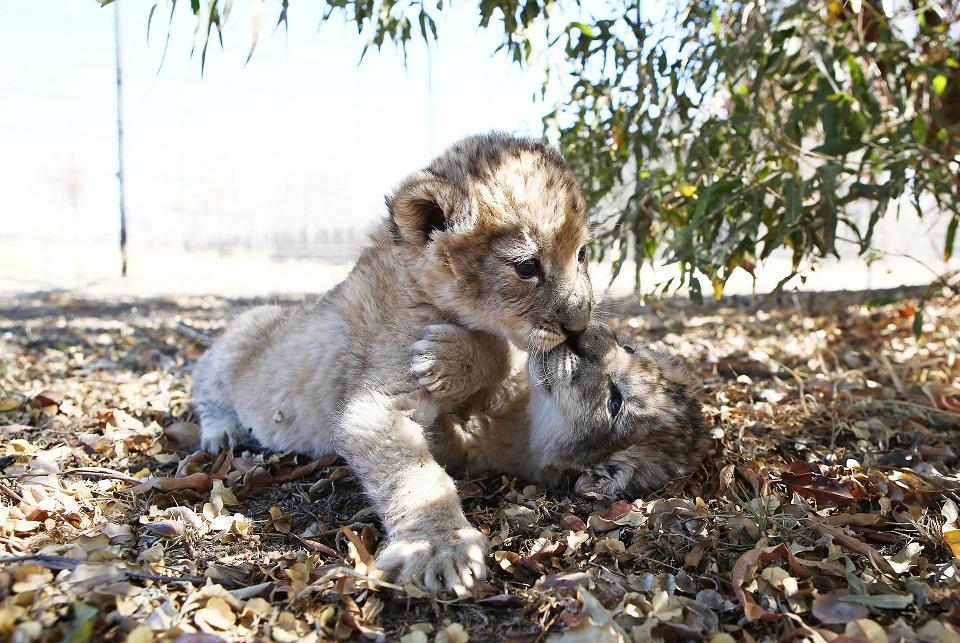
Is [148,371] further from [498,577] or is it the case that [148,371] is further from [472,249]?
[498,577]

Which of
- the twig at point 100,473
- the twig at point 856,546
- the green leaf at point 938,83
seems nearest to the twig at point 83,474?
the twig at point 100,473

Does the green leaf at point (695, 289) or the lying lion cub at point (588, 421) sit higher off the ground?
the green leaf at point (695, 289)

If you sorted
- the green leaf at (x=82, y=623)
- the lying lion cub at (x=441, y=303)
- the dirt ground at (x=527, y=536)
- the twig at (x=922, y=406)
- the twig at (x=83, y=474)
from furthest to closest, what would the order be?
the twig at (x=922, y=406)
the twig at (x=83, y=474)
the lying lion cub at (x=441, y=303)
the dirt ground at (x=527, y=536)
the green leaf at (x=82, y=623)

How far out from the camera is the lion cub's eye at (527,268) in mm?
2879

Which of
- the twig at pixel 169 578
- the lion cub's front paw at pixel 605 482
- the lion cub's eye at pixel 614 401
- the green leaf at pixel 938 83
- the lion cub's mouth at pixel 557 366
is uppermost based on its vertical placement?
the green leaf at pixel 938 83

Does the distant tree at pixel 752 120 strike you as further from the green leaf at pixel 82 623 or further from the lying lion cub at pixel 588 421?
the green leaf at pixel 82 623

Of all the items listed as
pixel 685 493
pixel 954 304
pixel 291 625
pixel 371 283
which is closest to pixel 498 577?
pixel 291 625

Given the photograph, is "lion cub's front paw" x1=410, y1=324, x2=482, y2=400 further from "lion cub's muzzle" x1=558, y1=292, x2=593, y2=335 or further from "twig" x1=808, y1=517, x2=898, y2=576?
"twig" x1=808, y1=517, x2=898, y2=576

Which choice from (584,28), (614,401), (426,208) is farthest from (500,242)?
(584,28)

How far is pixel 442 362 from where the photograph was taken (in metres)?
2.89

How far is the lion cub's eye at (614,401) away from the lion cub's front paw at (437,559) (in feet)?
3.02

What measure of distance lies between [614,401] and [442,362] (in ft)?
2.57

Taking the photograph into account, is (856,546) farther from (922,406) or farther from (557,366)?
(922,406)

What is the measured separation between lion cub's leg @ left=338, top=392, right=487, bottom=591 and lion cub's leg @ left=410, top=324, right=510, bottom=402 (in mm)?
192
